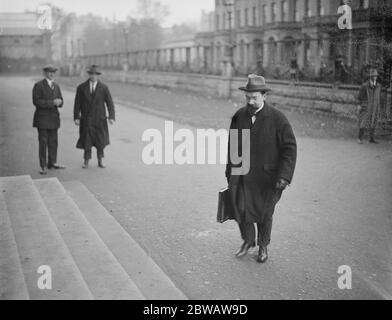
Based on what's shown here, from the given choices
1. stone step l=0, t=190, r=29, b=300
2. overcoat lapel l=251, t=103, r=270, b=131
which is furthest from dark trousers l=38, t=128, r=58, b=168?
overcoat lapel l=251, t=103, r=270, b=131

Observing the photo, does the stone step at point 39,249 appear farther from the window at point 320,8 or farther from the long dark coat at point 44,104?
the window at point 320,8

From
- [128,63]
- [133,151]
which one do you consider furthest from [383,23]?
[128,63]

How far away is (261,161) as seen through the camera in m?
5.04

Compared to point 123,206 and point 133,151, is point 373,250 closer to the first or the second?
point 123,206

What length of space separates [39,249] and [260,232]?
2.26 metres

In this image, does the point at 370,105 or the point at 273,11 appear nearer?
the point at 370,105

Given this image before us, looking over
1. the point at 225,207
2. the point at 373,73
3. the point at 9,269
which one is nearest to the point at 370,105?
the point at 373,73

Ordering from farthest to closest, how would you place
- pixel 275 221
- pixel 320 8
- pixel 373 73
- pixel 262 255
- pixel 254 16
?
pixel 254 16 < pixel 320 8 < pixel 373 73 < pixel 275 221 < pixel 262 255

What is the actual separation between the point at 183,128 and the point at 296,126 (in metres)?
3.49

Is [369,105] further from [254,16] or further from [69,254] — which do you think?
[254,16]

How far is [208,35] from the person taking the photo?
173 ft

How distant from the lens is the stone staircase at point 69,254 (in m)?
4.05

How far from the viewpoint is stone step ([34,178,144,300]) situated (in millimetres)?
4145

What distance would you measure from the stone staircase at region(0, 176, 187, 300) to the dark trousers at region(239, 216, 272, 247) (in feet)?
3.45
